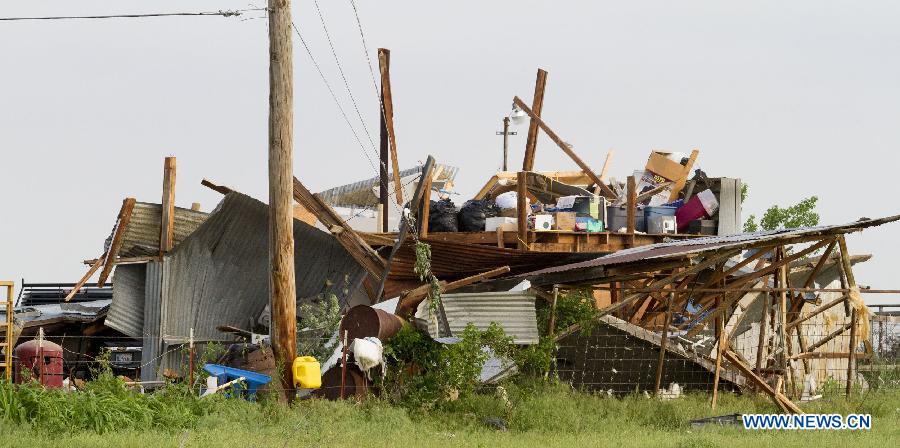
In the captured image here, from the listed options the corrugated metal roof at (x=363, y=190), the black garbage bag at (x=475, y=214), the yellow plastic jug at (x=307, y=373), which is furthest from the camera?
the corrugated metal roof at (x=363, y=190)

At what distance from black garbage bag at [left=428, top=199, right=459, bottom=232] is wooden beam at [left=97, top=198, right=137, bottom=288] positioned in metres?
5.25

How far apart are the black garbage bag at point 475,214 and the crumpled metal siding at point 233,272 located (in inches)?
81.7

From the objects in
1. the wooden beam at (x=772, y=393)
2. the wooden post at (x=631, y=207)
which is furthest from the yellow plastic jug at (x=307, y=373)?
the wooden post at (x=631, y=207)

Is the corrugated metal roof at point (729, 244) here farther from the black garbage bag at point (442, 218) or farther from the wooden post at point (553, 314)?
the black garbage bag at point (442, 218)

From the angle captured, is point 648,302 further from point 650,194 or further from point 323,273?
point 323,273

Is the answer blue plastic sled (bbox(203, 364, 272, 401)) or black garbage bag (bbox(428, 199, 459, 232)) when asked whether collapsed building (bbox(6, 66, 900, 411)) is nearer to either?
black garbage bag (bbox(428, 199, 459, 232))

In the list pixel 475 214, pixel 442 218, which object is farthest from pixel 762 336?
pixel 442 218

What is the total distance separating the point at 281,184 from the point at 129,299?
25.9 ft

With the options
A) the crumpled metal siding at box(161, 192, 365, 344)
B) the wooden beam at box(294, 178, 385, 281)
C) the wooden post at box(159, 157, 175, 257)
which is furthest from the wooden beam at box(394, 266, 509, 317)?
the wooden post at box(159, 157, 175, 257)

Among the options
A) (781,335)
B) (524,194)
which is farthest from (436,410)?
(524,194)

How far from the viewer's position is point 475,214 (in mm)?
A: 22688

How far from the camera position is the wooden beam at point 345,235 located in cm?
2014

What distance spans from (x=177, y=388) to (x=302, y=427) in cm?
197

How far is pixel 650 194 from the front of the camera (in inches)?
1003
